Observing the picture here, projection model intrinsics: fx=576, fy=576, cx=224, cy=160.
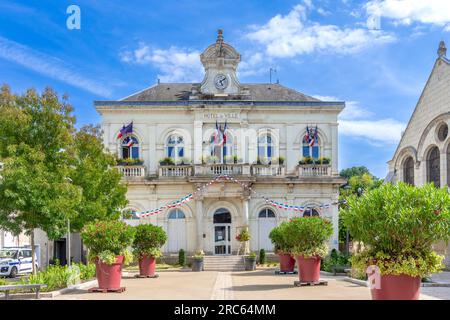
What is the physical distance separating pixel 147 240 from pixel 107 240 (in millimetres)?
7058

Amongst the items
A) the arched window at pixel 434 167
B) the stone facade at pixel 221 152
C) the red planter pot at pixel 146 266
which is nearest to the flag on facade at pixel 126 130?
the stone facade at pixel 221 152

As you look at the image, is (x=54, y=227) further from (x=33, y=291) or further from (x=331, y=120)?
(x=331, y=120)

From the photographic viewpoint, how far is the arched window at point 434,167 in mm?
30609

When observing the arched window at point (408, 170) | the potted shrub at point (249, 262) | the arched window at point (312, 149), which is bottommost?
the potted shrub at point (249, 262)

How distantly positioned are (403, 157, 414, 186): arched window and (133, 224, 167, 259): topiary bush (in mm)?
16513

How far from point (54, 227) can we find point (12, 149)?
3074 millimetres

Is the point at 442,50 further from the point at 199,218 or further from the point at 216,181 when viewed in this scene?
the point at 199,218

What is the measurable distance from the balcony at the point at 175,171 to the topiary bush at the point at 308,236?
48.5 ft

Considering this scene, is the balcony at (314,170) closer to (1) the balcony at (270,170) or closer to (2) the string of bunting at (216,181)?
(1) the balcony at (270,170)

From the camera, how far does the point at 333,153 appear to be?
118 ft

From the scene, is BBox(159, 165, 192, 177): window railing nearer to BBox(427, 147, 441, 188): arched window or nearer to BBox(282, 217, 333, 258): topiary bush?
BBox(427, 147, 441, 188): arched window
